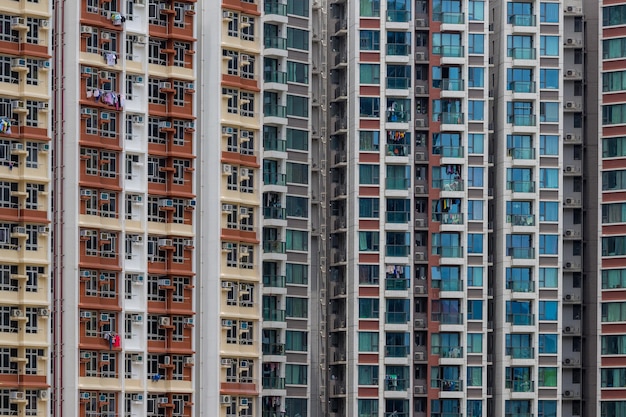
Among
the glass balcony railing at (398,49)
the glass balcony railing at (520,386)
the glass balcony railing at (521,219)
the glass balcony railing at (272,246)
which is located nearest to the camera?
the glass balcony railing at (272,246)

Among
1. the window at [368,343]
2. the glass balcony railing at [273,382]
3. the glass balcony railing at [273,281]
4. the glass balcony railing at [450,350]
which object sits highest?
the glass balcony railing at [273,281]

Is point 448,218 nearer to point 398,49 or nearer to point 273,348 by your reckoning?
point 398,49

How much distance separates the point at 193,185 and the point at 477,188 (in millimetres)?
24129

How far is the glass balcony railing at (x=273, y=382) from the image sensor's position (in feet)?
412

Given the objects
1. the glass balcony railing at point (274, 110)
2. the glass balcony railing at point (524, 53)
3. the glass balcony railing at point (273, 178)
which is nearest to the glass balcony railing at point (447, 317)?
the glass balcony railing at point (273, 178)

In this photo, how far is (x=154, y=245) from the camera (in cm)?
11838

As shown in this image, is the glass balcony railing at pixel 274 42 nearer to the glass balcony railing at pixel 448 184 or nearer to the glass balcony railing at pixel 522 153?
the glass balcony railing at pixel 448 184

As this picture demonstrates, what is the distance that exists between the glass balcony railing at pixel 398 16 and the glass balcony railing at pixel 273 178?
14.9m

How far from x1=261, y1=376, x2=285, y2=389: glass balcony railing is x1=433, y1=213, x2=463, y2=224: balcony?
16.6 m

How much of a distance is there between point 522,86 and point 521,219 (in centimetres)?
897

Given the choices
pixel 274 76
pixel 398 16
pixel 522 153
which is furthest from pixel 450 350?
pixel 398 16

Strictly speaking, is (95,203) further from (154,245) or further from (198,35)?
(198,35)

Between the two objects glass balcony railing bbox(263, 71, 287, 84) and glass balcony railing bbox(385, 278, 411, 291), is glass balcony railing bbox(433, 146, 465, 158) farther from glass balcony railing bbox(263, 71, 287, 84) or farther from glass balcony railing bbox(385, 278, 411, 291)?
glass balcony railing bbox(263, 71, 287, 84)

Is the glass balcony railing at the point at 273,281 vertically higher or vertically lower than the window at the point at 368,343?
higher
